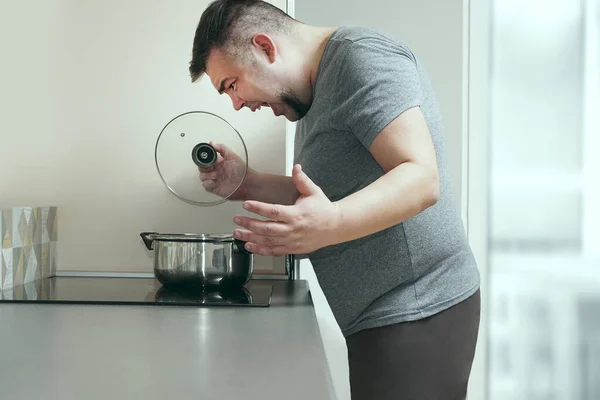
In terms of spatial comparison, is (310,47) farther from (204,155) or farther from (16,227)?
(16,227)

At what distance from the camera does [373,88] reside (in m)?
1.07

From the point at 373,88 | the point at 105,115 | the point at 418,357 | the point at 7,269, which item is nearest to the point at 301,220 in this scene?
the point at 373,88

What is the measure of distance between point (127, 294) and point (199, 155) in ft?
1.26

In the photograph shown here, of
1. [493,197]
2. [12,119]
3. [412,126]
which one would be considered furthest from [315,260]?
[493,197]

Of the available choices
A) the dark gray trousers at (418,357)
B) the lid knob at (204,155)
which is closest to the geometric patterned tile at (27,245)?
the lid knob at (204,155)

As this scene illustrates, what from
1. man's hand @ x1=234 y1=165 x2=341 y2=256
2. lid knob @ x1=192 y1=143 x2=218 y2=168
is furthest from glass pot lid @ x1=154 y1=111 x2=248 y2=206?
man's hand @ x1=234 y1=165 x2=341 y2=256

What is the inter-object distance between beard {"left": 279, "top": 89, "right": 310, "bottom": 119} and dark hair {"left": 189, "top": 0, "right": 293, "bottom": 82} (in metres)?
0.12

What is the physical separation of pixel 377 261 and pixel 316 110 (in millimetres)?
290

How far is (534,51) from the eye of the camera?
2.32m

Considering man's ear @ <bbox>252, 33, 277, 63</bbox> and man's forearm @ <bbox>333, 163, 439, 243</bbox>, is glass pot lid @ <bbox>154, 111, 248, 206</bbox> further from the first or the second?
man's forearm @ <bbox>333, 163, 439, 243</bbox>

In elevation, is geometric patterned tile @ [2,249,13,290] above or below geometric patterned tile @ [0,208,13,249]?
below

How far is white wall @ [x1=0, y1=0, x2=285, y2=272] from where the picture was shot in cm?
173

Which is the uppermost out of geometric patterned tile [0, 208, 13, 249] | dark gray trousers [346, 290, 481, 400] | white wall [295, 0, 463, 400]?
white wall [295, 0, 463, 400]

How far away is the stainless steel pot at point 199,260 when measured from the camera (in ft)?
4.42
